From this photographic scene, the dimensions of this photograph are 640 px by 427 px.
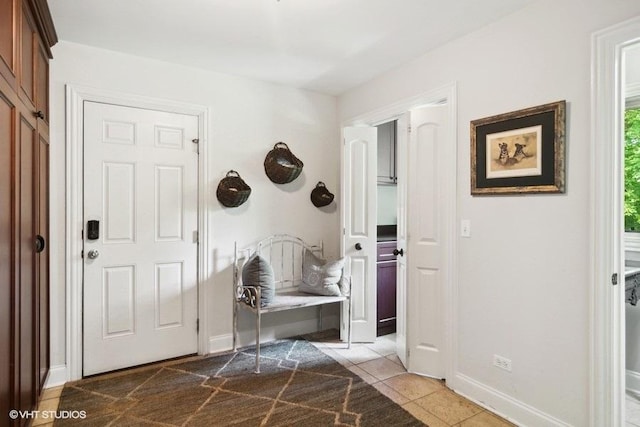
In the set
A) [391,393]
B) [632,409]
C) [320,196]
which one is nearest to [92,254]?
[320,196]

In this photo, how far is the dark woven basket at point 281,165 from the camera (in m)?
3.26

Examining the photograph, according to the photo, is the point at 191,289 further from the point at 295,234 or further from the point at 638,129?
the point at 638,129

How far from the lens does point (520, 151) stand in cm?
206

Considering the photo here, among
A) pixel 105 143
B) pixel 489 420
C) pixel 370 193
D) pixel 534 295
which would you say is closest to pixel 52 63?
pixel 105 143

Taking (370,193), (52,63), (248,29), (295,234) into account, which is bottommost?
(295,234)

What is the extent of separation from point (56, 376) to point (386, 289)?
2798 mm

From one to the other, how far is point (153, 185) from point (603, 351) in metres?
3.09

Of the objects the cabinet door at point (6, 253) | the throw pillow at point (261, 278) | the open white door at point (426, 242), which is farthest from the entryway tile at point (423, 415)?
the cabinet door at point (6, 253)

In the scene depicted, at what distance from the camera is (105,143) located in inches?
105

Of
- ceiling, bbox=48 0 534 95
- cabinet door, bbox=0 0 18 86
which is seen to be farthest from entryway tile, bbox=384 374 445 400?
cabinet door, bbox=0 0 18 86

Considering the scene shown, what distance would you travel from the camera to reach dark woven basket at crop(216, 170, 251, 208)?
302cm

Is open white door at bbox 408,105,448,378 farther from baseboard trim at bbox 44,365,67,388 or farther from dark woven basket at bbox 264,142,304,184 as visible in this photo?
baseboard trim at bbox 44,365,67,388

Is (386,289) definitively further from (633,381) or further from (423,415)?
(633,381)

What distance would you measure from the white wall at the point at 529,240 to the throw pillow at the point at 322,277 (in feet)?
3.66
